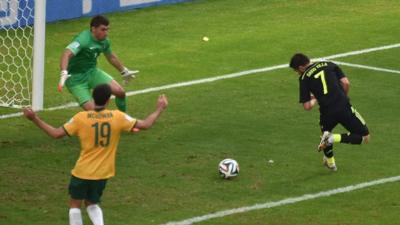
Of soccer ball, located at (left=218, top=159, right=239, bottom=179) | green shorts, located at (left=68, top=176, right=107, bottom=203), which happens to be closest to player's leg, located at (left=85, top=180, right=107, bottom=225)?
green shorts, located at (left=68, top=176, right=107, bottom=203)

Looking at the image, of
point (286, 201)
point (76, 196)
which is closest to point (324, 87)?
point (286, 201)

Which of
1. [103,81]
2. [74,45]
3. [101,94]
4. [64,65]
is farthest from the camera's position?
[103,81]

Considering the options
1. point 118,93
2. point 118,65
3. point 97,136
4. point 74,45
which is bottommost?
point 118,93

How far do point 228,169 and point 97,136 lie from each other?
11.1 ft

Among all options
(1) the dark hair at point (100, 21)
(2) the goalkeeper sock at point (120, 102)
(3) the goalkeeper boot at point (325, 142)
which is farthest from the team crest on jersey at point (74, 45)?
(3) the goalkeeper boot at point (325, 142)

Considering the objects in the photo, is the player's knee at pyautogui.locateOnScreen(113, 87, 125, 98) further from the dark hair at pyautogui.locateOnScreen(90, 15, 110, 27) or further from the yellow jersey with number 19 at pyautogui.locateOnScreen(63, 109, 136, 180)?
the yellow jersey with number 19 at pyautogui.locateOnScreen(63, 109, 136, 180)

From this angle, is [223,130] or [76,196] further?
[223,130]

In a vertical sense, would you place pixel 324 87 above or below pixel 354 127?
above

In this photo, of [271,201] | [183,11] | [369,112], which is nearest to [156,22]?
[183,11]

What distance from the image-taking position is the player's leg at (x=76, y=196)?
11.9 meters

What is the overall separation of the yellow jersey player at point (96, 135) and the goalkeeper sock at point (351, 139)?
4.02 meters

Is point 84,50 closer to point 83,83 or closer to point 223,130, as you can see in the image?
point 83,83

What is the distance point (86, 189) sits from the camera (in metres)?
12.0

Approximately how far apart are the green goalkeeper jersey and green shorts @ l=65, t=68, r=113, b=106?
7cm
